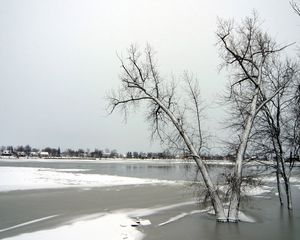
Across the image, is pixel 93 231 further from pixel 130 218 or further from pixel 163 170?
pixel 163 170

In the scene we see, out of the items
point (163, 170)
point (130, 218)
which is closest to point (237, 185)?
point (130, 218)

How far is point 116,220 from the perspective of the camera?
14.2 meters

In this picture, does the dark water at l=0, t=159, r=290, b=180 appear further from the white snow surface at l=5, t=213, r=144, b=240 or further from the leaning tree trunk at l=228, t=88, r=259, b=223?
the white snow surface at l=5, t=213, r=144, b=240

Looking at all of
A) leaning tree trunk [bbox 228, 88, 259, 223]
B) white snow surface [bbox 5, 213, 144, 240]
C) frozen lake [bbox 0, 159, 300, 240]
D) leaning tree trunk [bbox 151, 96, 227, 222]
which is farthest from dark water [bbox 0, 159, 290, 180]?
white snow surface [bbox 5, 213, 144, 240]

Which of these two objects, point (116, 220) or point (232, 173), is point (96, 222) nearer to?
point (116, 220)

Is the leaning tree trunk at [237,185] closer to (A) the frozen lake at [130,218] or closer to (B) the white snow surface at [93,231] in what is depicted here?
(A) the frozen lake at [130,218]

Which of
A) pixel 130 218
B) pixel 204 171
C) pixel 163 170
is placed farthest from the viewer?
pixel 163 170

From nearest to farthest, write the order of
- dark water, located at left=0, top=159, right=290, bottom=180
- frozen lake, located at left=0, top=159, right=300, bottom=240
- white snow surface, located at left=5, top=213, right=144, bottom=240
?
1. white snow surface, located at left=5, top=213, right=144, bottom=240
2. frozen lake, located at left=0, top=159, right=300, bottom=240
3. dark water, located at left=0, top=159, right=290, bottom=180

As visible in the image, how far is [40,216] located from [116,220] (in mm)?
3330

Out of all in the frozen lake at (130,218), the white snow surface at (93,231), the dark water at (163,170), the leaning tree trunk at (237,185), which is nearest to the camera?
the white snow surface at (93,231)

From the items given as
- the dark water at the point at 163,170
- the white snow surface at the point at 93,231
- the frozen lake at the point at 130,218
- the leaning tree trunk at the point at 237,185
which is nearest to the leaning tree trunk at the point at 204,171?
the leaning tree trunk at the point at 237,185

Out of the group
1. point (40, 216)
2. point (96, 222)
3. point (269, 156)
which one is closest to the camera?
point (96, 222)

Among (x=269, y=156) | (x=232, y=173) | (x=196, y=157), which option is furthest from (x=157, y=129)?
(x=269, y=156)

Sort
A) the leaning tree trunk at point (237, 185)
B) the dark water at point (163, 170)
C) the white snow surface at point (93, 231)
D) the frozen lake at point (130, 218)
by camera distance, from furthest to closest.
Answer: the dark water at point (163, 170)
the leaning tree trunk at point (237, 185)
the frozen lake at point (130, 218)
the white snow surface at point (93, 231)
